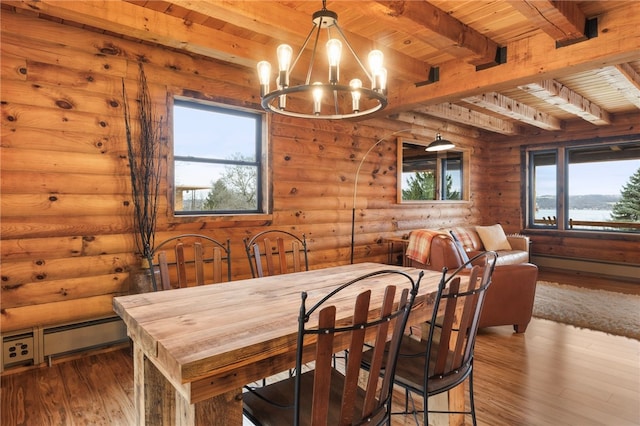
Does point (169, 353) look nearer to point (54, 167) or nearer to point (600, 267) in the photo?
point (54, 167)

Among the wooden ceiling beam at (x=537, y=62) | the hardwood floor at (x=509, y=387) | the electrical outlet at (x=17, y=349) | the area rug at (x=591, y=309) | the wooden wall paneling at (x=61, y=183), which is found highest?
the wooden ceiling beam at (x=537, y=62)

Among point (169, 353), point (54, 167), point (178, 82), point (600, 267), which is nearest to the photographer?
point (169, 353)

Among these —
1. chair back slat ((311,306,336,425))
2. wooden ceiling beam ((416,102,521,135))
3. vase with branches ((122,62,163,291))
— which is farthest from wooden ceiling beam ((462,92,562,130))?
chair back slat ((311,306,336,425))

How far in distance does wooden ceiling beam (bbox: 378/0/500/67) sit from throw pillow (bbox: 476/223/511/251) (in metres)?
2.99

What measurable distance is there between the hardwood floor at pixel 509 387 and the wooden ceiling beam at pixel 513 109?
2.95m

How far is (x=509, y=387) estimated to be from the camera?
98.0 inches

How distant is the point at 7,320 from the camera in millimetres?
2689

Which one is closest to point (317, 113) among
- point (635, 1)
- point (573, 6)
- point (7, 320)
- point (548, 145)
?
point (573, 6)

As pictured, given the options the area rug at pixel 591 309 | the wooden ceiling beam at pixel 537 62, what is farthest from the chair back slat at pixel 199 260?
the area rug at pixel 591 309

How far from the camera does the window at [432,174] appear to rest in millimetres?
6133

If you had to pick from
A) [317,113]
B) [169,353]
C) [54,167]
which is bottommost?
[169,353]

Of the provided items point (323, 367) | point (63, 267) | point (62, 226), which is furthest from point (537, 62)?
point (63, 267)

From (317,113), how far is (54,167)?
209 centimetres

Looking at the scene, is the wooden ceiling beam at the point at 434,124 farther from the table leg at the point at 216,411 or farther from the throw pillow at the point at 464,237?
the table leg at the point at 216,411
